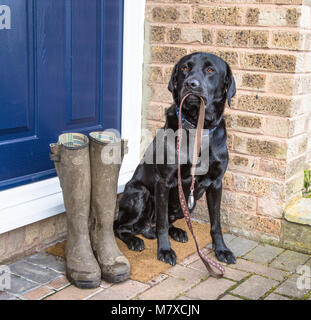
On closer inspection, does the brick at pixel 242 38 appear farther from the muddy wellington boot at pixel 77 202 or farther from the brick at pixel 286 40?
the muddy wellington boot at pixel 77 202

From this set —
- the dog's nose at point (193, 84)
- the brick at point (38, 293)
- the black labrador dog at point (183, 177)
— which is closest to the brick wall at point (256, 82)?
the black labrador dog at point (183, 177)

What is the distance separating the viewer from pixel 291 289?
261 centimetres

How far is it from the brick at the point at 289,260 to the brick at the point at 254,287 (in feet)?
0.78

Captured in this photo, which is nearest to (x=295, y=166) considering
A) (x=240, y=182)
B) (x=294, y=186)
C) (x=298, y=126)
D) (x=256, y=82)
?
(x=294, y=186)

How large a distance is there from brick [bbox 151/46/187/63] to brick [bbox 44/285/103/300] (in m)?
1.73

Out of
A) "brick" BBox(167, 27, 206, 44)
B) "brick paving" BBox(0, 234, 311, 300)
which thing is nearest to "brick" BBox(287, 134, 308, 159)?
"brick paving" BBox(0, 234, 311, 300)

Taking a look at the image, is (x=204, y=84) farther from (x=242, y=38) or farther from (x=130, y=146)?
(x=130, y=146)

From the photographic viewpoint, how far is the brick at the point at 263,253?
3002mm

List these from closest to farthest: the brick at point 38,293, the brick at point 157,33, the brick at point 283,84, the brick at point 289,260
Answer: the brick at point 38,293
the brick at point 289,260
the brick at point 283,84
the brick at point 157,33

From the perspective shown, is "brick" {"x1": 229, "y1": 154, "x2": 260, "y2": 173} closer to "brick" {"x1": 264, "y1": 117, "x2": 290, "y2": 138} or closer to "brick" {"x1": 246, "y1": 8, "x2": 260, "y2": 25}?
"brick" {"x1": 264, "y1": 117, "x2": 290, "y2": 138}

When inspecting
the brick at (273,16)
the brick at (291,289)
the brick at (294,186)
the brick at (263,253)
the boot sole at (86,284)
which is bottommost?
the brick at (263,253)

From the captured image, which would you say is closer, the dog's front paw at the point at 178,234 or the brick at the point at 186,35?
the dog's front paw at the point at 178,234

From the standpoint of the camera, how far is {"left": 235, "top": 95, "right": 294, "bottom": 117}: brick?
3.06 metres

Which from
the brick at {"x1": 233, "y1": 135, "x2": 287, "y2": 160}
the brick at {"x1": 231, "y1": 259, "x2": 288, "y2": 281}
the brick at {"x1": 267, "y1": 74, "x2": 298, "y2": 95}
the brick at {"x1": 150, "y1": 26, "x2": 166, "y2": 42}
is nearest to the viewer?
the brick at {"x1": 231, "y1": 259, "x2": 288, "y2": 281}
